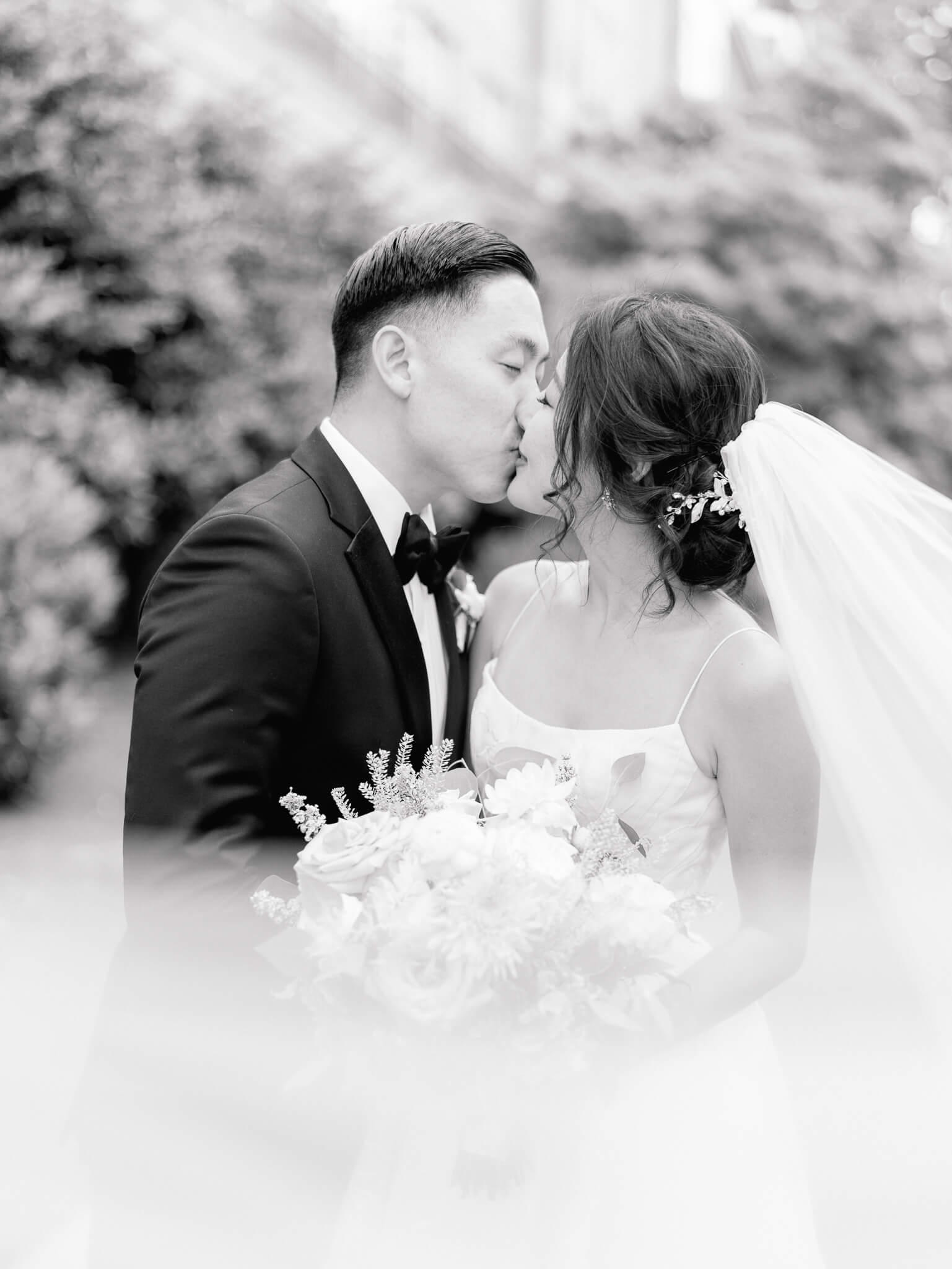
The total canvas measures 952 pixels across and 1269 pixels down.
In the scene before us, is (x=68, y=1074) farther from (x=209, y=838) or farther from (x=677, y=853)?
(x=677, y=853)

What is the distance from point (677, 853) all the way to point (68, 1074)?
1257 mm

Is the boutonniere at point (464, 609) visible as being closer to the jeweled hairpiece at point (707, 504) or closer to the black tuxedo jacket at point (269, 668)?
the black tuxedo jacket at point (269, 668)

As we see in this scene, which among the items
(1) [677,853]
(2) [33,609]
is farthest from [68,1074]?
(2) [33,609]

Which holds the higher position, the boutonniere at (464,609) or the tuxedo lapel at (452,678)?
the boutonniere at (464,609)

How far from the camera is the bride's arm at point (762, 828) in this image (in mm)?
2314

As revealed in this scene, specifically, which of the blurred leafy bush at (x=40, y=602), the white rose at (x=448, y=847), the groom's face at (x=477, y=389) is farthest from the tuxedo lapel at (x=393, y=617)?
the blurred leafy bush at (x=40, y=602)

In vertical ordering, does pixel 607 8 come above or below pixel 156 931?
above

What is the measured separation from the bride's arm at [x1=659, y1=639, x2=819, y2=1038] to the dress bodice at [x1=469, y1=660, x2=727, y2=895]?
7cm

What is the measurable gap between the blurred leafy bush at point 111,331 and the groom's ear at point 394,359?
9.38 ft

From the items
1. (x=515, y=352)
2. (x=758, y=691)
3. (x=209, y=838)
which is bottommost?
(x=209, y=838)

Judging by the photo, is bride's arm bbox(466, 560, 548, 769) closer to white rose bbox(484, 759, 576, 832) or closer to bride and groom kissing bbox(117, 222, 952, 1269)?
bride and groom kissing bbox(117, 222, 952, 1269)

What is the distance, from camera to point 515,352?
2863 millimetres

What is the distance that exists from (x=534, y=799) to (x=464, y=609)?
1.24 meters

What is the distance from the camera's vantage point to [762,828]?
7.82 ft
